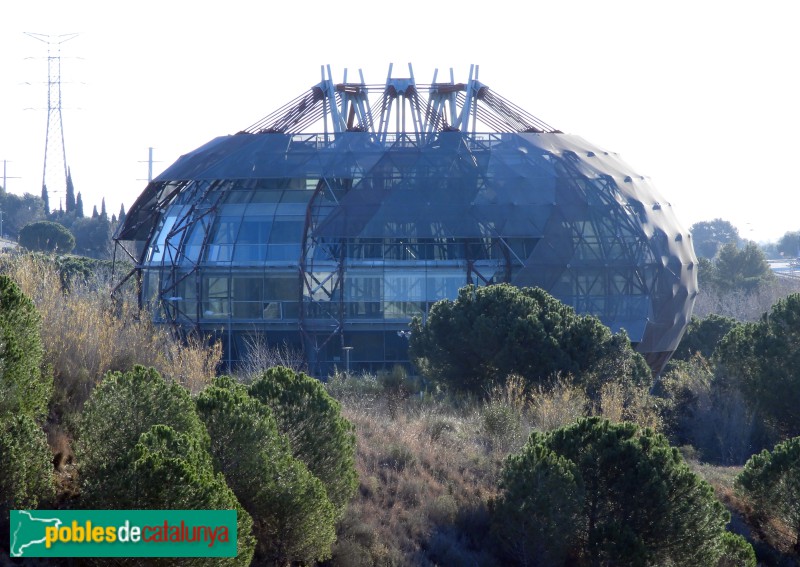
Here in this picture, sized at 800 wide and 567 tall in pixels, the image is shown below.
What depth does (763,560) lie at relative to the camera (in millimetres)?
21812

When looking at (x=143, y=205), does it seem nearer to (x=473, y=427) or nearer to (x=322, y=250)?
(x=322, y=250)

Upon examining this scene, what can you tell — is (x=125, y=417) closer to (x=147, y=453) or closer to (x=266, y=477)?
(x=147, y=453)

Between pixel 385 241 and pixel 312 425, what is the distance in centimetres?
2225

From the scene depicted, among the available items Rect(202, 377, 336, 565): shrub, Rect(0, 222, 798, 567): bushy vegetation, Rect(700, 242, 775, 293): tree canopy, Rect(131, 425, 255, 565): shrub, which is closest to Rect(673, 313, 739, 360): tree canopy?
Rect(0, 222, 798, 567): bushy vegetation

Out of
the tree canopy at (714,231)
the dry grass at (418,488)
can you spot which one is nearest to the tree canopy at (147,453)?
the dry grass at (418,488)

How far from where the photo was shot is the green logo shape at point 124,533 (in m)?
12.5

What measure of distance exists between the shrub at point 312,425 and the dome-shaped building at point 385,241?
20257 mm

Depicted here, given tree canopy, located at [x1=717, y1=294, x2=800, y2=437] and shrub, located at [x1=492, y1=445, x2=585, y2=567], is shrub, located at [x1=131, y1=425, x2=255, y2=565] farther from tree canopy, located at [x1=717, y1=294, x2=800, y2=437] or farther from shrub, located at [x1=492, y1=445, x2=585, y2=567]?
tree canopy, located at [x1=717, y1=294, x2=800, y2=437]

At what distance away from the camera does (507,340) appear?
28.1 m

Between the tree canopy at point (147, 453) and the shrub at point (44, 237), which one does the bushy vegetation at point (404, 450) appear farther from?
the shrub at point (44, 237)

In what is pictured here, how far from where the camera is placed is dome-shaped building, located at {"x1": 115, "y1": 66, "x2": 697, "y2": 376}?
39.2 metres

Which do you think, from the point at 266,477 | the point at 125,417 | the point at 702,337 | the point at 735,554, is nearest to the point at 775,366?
the point at 735,554

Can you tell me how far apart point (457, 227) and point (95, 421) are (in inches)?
1003

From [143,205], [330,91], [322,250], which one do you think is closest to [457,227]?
[322,250]
